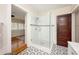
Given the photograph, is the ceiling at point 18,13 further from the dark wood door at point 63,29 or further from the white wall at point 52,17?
the dark wood door at point 63,29

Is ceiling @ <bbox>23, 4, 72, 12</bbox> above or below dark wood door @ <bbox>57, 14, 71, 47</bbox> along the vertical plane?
above

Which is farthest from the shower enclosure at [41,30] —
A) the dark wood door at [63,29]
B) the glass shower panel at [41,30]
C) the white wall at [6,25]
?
the white wall at [6,25]

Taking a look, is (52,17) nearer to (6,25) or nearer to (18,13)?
(18,13)

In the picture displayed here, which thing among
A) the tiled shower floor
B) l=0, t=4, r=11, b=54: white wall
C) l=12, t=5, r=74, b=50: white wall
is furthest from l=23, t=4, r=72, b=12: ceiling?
the tiled shower floor

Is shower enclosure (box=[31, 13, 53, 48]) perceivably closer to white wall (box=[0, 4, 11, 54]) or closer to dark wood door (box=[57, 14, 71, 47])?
dark wood door (box=[57, 14, 71, 47])

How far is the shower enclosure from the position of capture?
37.5 inches

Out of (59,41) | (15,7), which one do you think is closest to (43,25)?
(59,41)

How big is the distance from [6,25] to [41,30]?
1.41ft

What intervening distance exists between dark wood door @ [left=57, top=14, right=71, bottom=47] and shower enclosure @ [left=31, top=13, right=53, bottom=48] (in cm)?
11

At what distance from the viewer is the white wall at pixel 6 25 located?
0.86m

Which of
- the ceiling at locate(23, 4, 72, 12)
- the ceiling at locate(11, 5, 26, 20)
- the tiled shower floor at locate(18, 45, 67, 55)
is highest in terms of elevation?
the ceiling at locate(23, 4, 72, 12)

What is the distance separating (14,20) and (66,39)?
65 cm

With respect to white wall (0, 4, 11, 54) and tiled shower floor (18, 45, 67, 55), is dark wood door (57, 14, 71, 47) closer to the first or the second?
tiled shower floor (18, 45, 67, 55)
